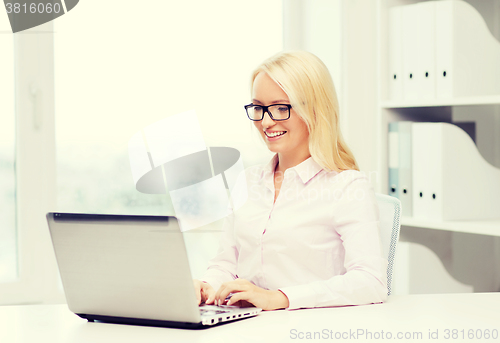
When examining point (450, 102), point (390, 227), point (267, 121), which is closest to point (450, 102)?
point (450, 102)

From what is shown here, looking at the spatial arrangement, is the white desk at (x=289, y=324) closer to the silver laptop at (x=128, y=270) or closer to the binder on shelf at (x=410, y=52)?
the silver laptop at (x=128, y=270)

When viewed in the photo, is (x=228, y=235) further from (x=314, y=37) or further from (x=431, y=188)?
(x=314, y=37)

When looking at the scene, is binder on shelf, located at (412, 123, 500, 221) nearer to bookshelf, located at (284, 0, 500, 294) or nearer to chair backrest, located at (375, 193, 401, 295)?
bookshelf, located at (284, 0, 500, 294)

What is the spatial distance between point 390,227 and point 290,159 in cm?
32

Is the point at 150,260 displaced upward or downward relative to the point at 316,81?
downward

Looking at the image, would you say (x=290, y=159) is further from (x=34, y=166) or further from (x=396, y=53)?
(x=34, y=166)

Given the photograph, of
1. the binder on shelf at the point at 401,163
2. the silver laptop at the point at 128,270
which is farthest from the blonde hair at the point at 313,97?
the binder on shelf at the point at 401,163

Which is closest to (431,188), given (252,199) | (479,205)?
(479,205)

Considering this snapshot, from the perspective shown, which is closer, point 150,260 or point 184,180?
point 150,260

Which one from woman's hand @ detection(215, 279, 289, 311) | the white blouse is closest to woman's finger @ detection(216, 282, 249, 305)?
woman's hand @ detection(215, 279, 289, 311)

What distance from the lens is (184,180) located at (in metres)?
2.37

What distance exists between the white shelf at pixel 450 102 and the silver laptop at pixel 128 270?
3.83ft

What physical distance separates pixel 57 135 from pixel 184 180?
564mm

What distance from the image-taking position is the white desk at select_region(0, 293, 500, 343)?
88cm
